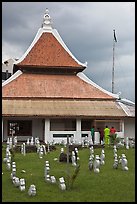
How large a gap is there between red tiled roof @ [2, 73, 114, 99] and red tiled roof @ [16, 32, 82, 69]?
0.92 meters

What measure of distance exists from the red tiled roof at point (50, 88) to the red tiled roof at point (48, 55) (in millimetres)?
920

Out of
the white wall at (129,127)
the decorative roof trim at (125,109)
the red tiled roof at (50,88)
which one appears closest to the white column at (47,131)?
the red tiled roof at (50,88)

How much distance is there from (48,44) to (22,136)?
814 centimetres

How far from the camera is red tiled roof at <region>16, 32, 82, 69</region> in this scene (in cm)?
→ 3212

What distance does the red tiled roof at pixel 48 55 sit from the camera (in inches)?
1265

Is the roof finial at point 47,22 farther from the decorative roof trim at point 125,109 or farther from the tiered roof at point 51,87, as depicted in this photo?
the decorative roof trim at point 125,109

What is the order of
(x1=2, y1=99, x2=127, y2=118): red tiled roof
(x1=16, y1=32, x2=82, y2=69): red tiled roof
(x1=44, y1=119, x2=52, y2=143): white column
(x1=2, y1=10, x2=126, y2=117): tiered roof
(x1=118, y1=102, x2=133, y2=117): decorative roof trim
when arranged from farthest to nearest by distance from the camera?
(x1=16, y1=32, x2=82, y2=69): red tiled roof, (x1=118, y1=102, x2=133, y2=117): decorative roof trim, (x1=2, y1=10, x2=126, y2=117): tiered roof, (x1=44, y1=119, x2=52, y2=143): white column, (x1=2, y1=99, x2=127, y2=118): red tiled roof

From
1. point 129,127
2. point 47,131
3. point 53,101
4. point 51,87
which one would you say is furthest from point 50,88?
point 129,127

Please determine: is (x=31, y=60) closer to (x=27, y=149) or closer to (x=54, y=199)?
(x=27, y=149)

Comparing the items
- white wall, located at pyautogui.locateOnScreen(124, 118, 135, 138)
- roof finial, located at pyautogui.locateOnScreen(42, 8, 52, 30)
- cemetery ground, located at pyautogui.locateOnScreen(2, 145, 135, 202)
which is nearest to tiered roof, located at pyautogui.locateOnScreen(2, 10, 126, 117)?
roof finial, located at pyautogui.locateOnScreen(42, 8, 52, 30)

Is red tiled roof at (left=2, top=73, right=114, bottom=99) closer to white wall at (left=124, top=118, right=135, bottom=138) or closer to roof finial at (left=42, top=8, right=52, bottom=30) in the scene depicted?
white wall at (left=124, top=118, right=135, bottom=138)

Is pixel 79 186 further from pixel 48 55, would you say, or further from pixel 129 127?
pixel 48 55

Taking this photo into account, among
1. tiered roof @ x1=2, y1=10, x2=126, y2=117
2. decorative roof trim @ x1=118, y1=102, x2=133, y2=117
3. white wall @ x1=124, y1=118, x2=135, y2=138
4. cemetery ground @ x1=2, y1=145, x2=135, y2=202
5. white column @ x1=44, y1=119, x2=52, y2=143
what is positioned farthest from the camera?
white wall @ x1=124, y1=118, x2=135, y2=138

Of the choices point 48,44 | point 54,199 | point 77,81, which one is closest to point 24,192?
point 54,199
